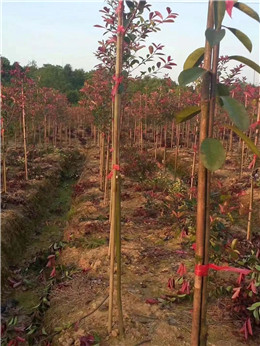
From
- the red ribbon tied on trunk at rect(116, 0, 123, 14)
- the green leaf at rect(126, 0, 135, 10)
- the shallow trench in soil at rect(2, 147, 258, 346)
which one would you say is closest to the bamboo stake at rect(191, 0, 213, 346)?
the shallow trench in soil at rect(2, 147, 258, 346)

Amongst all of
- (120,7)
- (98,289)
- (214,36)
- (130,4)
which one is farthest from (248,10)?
(98,289)

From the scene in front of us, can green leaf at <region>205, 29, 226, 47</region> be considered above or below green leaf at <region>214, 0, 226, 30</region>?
below

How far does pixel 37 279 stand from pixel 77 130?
2172 centimetres

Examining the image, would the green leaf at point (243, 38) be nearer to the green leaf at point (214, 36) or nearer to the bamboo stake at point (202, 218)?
the bamboo stake at point (202, 218)

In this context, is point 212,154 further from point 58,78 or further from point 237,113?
point 58,78

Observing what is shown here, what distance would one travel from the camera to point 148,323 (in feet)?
10.3

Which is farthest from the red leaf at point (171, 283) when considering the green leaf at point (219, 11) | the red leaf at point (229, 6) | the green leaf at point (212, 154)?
the red leaf at point (229, 6)

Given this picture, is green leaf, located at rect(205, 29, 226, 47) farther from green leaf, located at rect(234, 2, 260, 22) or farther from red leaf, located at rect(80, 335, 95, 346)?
red leaf, located at rect(80, 335, 95, 346)

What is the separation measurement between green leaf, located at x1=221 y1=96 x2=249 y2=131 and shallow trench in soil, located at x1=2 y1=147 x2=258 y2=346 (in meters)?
1.51

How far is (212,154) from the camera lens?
50.1 inches

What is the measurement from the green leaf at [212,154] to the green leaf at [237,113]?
119 millimetres

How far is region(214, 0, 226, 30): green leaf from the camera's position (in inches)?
51.5

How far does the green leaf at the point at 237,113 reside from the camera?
1188mm

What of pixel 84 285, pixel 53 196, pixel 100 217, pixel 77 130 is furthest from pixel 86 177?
pixel 77 130
